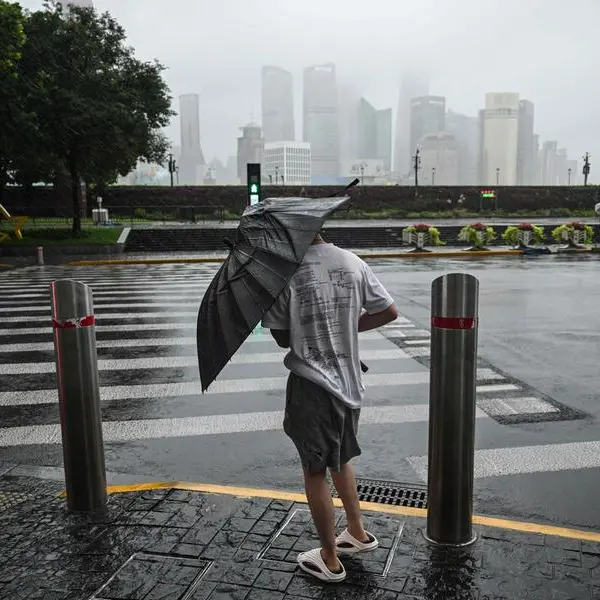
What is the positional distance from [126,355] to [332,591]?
5.75 m

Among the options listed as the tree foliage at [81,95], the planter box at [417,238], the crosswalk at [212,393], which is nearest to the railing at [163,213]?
the tree foliage at [81,95]

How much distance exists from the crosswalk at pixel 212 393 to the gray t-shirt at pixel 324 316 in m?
2.04

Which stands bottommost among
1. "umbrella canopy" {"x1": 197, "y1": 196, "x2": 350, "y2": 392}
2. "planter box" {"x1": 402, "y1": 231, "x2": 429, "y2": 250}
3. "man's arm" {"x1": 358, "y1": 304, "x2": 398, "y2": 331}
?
"planter box" {"x1": 402, "y1": 231, "x2": 429, "y2": 250}

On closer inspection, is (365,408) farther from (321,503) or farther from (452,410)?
(321,503)

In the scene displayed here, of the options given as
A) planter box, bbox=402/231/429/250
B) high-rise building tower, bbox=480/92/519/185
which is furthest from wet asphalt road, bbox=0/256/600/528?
high-rise building tower, bbox=480/92/519/185

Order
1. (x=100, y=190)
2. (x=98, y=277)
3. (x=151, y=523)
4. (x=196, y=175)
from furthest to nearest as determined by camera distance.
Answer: (x=196, y=175), (x=100, y=190), (x=98, y=277), (x=151, y=523)

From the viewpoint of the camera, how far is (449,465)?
3.47 metres

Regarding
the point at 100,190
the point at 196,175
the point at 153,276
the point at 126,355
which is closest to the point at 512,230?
the point at 153,276

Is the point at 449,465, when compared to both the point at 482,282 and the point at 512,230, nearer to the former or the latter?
the point at 482,282

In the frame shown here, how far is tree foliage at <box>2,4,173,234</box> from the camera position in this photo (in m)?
26.5

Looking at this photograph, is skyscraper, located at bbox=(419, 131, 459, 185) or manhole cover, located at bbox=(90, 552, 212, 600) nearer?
manhole cover, located at bbox=(90, 552, 212, 600)

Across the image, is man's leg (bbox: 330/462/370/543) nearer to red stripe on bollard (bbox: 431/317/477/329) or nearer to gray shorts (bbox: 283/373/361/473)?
gray shorts (bbox: 283/373/361/473)

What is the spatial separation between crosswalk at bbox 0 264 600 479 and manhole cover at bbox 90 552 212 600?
2.02 m

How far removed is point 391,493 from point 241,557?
126 cm
